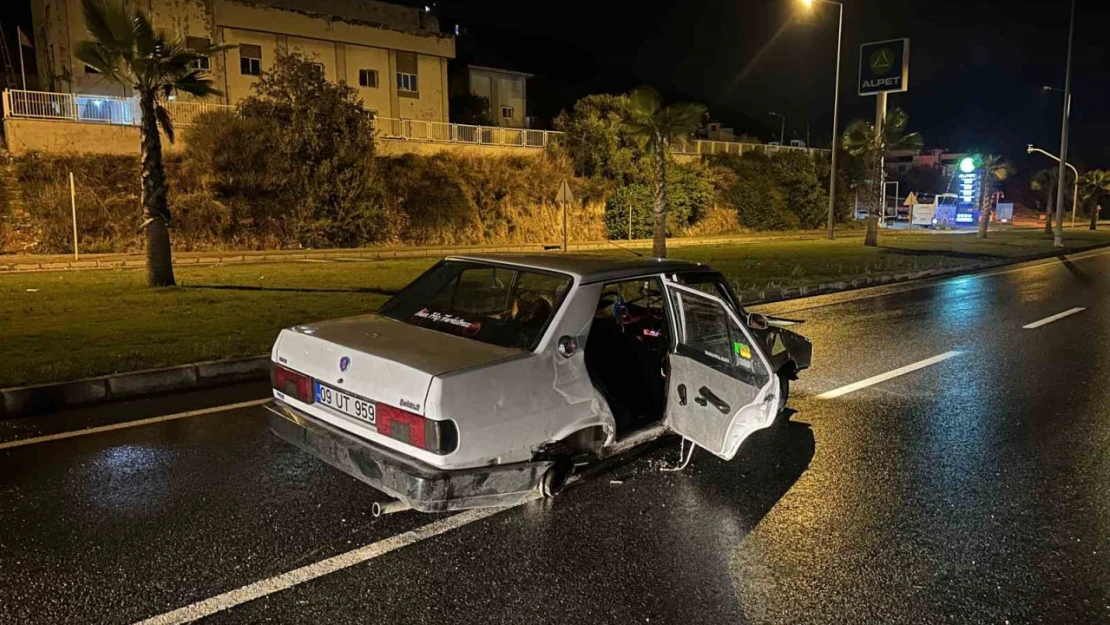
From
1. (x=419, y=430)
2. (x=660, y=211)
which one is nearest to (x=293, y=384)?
(x=419, y=430)

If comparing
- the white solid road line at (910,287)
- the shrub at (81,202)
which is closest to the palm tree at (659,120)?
the white solid road line at (910,287)

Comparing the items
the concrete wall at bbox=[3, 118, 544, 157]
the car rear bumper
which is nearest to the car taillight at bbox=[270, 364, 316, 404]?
the car rear bumper

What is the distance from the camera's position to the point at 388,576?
339 centimetres

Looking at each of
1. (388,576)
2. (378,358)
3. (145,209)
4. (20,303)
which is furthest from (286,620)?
→ (145,209)

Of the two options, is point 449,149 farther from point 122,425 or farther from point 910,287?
point 122,425

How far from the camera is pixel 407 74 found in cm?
3775

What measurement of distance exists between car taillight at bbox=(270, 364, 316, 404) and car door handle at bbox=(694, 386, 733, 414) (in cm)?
221

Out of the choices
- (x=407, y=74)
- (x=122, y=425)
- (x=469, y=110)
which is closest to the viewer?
(x=122, y=425)

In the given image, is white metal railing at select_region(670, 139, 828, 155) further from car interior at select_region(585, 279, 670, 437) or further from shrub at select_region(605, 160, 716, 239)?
car interior at select_region(585, 279, 670, 437)

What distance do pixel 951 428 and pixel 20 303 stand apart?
42.2 ft

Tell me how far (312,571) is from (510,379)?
4.17 feet

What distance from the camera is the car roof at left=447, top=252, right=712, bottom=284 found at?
433cm

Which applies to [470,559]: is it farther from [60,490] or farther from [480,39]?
[480,39]

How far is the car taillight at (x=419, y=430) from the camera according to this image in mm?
3436
